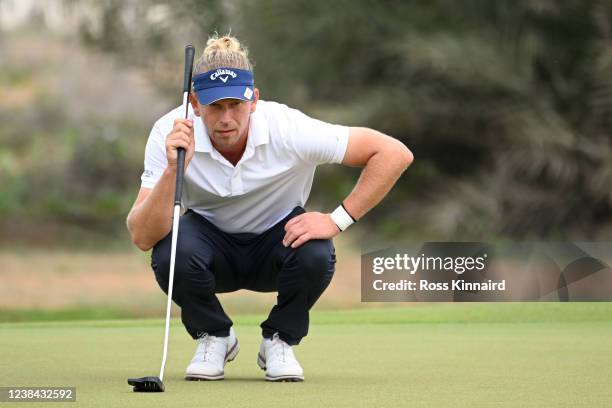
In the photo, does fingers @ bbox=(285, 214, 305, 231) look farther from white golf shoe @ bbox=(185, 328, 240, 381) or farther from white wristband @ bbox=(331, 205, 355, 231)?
white golf shoe @ bbox=(185, 328, 240, 381)

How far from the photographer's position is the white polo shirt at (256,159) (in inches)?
173

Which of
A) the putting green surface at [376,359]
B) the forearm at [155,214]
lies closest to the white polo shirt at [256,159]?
the forearm at [155,214]

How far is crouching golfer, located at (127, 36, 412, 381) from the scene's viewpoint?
429 centimetres

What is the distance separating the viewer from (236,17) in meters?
15.6

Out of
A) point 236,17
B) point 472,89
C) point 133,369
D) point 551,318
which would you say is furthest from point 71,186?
point 133,369

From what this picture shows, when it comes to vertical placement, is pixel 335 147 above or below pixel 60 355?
above

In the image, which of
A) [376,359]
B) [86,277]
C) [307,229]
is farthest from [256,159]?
[86,277]

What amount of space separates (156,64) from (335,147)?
12998 mm

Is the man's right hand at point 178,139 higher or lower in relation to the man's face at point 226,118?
lower

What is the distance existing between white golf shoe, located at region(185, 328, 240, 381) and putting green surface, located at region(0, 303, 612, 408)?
3.0 inches

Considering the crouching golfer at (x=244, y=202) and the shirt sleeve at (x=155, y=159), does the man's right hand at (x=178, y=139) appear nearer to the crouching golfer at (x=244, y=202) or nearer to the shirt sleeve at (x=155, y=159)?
the crouching golfer at (x=244, y=202)

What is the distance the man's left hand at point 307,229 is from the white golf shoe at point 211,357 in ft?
1.45

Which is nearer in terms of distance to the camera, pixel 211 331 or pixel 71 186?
pixel 211 331

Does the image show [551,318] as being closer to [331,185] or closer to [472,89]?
[472,89]
